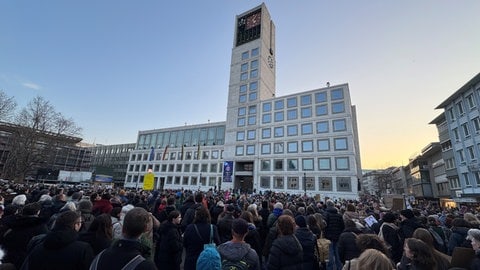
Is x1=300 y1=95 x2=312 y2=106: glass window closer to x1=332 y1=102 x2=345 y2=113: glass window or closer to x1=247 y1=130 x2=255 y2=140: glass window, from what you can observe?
x1=332 y1=102 x2=345 y2=113: glass window

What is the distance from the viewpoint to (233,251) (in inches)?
122

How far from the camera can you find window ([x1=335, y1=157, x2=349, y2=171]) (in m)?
41.4

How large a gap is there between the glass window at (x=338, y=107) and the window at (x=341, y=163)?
10159 millimetres

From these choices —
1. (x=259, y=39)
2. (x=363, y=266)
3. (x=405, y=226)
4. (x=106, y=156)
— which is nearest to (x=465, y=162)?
(x=405, y=226)

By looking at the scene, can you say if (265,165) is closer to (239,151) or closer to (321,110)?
(239,151)

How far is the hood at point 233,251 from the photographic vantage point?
304cm

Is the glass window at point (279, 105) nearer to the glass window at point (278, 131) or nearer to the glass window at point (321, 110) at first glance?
the glass window at point (278, 131)

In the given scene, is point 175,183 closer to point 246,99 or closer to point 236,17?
point 246,99

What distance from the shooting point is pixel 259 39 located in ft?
194

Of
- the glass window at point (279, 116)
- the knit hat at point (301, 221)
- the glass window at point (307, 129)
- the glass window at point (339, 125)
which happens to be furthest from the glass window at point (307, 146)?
the knit hat at point (301, 221)

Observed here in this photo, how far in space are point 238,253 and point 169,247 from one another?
2.21 meters

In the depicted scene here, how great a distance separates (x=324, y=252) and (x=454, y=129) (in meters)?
44.0

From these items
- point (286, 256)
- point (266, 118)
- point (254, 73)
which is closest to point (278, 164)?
point (266, 118)

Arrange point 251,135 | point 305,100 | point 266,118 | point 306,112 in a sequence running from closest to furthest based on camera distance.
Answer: point 306,112, point 305,100, point 266,118, point 251,135
